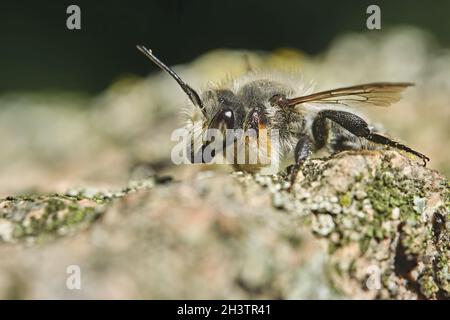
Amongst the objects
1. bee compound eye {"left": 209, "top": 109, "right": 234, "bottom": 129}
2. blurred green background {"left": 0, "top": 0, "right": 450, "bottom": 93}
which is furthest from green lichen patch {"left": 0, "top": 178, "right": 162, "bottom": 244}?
blurred green background {"left": 0, "top": 0, "right": 450, "bottom": 93}

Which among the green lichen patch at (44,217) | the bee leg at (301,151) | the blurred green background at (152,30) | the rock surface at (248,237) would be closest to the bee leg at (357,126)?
the bee leg at (301,151)

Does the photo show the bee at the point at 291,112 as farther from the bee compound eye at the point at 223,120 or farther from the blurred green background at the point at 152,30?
the blurred green background at the point at 152,30

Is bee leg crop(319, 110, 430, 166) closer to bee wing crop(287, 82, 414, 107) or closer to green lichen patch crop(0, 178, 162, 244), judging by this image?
bee wing crop(287, 82, 414, 107)

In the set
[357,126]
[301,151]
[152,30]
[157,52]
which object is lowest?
[301,151]

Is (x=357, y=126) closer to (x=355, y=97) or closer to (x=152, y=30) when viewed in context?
(x=355, y=97)

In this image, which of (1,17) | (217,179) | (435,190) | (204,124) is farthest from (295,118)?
(1,17)

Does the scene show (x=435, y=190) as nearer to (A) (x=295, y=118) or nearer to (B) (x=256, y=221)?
(A) (x=295, y=118)

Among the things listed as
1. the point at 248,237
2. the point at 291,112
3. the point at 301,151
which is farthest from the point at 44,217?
the point at 291,112
